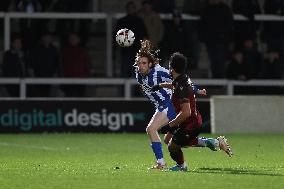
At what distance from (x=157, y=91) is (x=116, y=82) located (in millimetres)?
9586

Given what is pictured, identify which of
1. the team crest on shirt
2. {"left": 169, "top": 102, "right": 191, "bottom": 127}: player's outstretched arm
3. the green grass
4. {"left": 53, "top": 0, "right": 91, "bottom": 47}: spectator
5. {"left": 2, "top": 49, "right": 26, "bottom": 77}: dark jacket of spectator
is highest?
{"left": 53, "top": 0, "right": 91, "bottom": 47}: spectator

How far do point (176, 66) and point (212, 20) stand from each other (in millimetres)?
10581

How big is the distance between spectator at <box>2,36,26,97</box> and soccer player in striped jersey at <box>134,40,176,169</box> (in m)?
8.76

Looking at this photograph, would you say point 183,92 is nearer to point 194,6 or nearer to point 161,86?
point 161,86

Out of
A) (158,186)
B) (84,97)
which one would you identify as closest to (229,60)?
(84,97)

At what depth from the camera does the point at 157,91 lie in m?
15.7

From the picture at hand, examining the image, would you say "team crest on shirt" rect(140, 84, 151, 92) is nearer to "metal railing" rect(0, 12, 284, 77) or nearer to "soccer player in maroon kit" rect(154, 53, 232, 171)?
"soccer player in maroon kit" rect(154, 53, 232, 171)

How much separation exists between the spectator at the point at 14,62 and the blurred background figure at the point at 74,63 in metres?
0.96

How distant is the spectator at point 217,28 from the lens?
2450 centimetres

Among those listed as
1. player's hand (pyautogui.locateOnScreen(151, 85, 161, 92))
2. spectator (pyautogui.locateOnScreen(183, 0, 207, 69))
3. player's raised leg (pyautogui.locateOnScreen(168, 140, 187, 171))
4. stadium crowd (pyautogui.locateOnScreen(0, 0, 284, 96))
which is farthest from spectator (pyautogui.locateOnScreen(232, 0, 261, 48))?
Result: player's raised leg (pyautogui.locateOnScreen(168, 140, 187, 171))

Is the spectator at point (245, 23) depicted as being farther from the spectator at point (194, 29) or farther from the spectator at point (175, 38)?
the spectator at point (175, 38)

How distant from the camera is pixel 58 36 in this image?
84.6 ft

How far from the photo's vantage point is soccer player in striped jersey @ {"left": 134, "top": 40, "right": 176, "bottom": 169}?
49.3 feet

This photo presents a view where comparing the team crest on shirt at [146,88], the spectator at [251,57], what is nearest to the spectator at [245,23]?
the spectator at [251,57]
